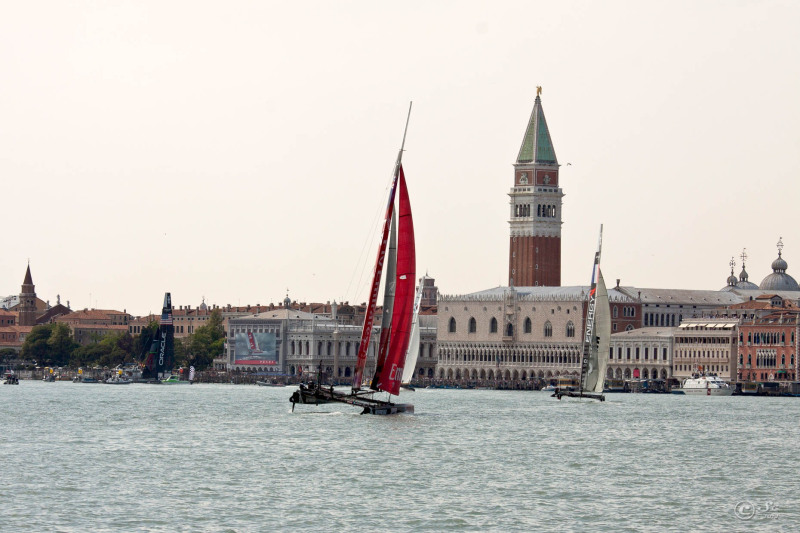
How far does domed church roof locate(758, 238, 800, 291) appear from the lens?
6570 inches

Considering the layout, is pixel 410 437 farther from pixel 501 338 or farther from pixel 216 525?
pixel 501 338

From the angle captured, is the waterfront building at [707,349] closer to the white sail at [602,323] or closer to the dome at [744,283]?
the dome at [744,283]

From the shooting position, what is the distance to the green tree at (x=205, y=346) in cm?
18362

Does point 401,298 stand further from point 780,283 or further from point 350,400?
point 780,283

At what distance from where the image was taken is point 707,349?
147 meters

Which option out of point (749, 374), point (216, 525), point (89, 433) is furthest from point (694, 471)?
point (749, 374)

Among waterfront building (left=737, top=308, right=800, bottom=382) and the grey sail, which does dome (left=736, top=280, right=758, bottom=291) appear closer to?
waterfront building (left=737, top=308, right=800, bottom=382)

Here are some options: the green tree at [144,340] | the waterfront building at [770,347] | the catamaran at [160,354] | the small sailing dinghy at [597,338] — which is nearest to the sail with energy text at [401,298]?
the small sailing dinghy at [597,338]

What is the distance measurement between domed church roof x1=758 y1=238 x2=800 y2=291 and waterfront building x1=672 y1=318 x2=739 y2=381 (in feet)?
56.5

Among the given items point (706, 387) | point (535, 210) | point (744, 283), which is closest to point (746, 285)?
point (744, 283)

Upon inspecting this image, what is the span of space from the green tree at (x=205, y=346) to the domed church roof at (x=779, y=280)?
5345 centimetres

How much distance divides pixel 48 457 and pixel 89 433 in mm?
11491

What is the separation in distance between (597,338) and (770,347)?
136 ft

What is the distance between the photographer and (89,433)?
223ft
